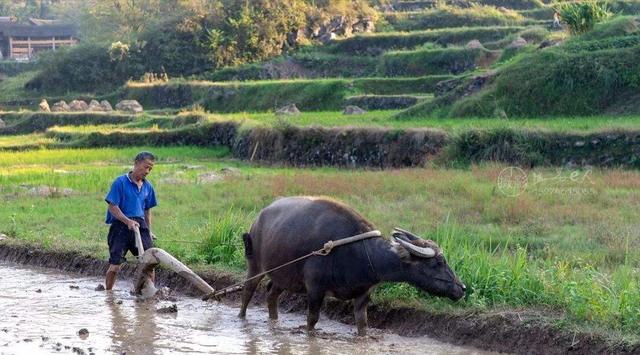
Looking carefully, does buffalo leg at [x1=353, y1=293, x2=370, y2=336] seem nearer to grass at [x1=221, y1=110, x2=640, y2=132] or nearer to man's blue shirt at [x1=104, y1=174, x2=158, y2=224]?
man's blue shirt at [x1=104, y1=174, x2=158, y2=224]

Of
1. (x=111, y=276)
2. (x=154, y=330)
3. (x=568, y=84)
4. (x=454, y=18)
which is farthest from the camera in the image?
(x=454, y=18)

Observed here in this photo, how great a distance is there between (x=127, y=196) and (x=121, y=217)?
1.00 feet

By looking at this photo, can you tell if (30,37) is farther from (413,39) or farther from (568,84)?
(568,84)

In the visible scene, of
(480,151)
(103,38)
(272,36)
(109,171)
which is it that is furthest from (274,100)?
(103,38)

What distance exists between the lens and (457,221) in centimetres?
1127

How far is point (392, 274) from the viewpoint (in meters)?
7.52

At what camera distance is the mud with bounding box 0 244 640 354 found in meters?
7.00

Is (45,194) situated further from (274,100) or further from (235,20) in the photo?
(235,20)

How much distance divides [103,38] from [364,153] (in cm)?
3341

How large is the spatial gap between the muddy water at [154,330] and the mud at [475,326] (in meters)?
0.14

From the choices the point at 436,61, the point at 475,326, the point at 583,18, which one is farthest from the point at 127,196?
the point at 436,61

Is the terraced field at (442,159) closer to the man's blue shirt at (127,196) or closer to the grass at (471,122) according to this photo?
the grass at (471,122)
